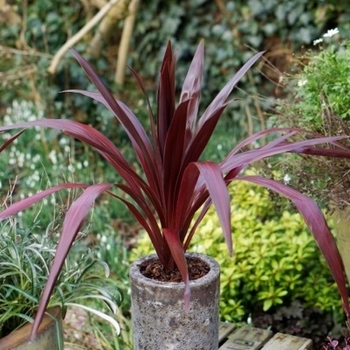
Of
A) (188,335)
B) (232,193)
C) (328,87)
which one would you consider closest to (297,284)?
(232,193)

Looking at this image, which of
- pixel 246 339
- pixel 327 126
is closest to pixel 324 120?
pixel 327 126

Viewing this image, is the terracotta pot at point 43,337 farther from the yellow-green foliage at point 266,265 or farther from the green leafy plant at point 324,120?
the yellow-green foliage at point 266,265

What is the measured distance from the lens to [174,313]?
6.23ft

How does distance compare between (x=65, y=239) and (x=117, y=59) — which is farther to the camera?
(x=117, y=59)

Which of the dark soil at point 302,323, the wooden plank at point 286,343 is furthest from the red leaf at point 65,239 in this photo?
the dark soil at point 302,323

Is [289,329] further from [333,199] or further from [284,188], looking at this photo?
[284,188]

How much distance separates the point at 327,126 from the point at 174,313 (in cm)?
88

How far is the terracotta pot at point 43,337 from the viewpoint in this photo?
1.86 m

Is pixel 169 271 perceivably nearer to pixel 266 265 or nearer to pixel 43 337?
pixel 43 337

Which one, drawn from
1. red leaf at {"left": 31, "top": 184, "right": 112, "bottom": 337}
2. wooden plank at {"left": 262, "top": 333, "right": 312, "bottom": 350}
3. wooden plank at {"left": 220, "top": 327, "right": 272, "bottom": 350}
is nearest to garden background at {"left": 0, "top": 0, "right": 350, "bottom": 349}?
wooden plank at {"left": 220, "top": 327, "right": 272, "bottom": 350}

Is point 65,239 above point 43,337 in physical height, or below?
above

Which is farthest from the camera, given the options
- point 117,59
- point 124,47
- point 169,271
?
point 117,59

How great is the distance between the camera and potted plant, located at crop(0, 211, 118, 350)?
190cm

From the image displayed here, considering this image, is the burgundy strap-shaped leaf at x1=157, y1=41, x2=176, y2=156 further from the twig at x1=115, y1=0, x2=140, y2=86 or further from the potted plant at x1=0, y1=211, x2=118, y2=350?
the twig at x1=115, y1=0, x2=140, y2=86
